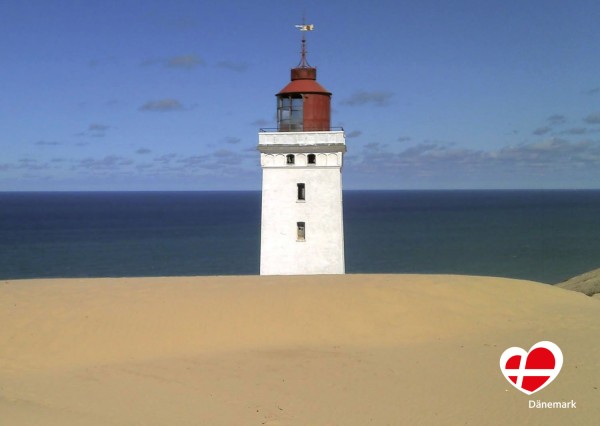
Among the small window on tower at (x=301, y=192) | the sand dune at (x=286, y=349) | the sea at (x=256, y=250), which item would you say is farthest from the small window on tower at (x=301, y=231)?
the sea at (x=256, y=250)

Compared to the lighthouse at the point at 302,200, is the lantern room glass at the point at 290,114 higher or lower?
higher

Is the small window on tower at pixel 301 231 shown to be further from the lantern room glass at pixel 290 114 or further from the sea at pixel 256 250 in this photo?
the sea at pixel 256 250

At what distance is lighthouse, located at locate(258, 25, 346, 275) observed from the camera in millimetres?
25828

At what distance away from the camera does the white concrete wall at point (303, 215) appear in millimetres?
25828

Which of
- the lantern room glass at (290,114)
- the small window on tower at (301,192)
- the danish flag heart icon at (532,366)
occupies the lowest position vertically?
the danish flag heart icon at (532,366)

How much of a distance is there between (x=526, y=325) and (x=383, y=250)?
53672 mm

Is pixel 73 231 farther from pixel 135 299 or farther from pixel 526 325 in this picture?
pixel 526 325

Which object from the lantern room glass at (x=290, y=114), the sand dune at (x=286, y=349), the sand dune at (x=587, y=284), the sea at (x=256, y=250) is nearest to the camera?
the sand dune at (x=286, y=349)

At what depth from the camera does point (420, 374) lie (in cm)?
1420

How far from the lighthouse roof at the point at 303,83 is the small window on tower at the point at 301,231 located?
5793mm

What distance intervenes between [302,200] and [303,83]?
207 inches

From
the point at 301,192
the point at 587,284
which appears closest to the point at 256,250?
the point at 301,192

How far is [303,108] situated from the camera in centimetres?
2645

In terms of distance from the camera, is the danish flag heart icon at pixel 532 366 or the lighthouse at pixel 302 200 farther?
the lighthouse at pixel 302 200
